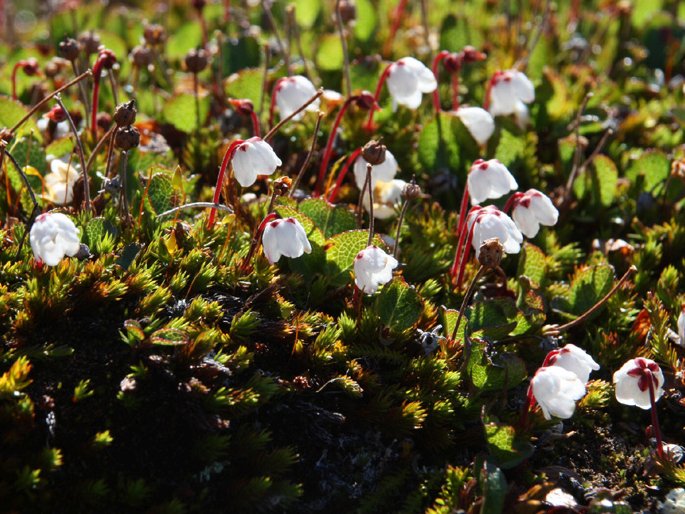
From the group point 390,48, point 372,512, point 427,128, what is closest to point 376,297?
point 372,512

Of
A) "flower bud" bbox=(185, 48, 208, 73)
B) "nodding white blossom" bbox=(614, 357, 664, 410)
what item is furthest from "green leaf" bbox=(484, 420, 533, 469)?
"flower bud" bbox=(185, 48, 208, 73)

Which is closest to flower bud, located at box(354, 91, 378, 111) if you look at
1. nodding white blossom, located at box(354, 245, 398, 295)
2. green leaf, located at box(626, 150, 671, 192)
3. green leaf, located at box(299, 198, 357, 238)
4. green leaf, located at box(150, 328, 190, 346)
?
green leaf, located at box(299, 198, 357, 238)

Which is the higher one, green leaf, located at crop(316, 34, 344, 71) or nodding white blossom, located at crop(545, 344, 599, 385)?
green leaf, located at crop(316, 34, 344, 71)

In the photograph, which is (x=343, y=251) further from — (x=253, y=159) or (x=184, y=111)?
(x=184, y=111)

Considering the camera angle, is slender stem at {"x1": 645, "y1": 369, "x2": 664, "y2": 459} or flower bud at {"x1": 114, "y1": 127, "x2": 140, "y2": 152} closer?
slender stem at {"x1": 645, "y1": 369, "x2": 664, "y2": 459}

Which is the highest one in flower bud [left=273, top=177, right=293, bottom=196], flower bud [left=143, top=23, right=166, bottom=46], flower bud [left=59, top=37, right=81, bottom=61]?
flower bud [left=59, top=37, right=81, bottom=61]

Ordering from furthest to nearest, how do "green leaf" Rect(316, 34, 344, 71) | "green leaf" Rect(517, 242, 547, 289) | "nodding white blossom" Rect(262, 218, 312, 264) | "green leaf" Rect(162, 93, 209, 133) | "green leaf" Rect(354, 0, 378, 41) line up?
"green leaf" Rect(354, 0, 378, 41) → "green leaf" Rect(316, 34, 344, 71) → "green leaf" Rect(162, 93, 209, 133) → "green leaf" Rect(517, 242, 547, 289) → "nodding white blossom" Rect(262, 218, 312, 264)

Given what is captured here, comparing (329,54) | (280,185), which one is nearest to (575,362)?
(280,185)

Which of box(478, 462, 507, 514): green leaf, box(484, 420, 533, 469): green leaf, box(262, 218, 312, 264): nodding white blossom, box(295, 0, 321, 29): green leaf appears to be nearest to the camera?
box(478, 462, 507, 514): green leaf

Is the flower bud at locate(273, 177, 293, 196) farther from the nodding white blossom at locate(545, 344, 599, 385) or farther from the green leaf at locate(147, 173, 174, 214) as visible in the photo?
the nodding white blossom at locate(545, 344, 599, 385)
